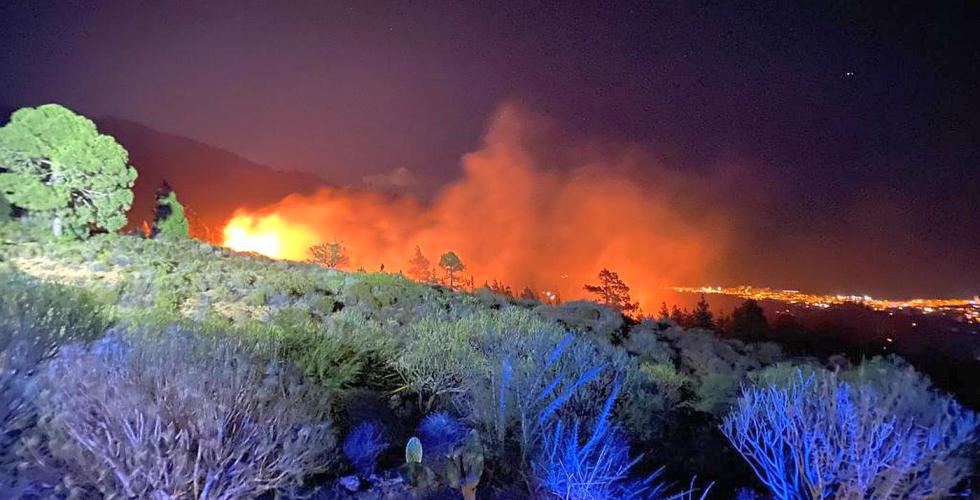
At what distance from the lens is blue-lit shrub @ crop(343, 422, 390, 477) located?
6.00 metres

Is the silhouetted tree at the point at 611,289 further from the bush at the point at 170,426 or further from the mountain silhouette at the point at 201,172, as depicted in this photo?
the mountain silhouette at the point at 201,172

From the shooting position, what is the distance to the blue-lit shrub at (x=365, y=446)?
19.7ft

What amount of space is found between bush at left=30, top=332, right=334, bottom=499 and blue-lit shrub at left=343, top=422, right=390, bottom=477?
3.75 feet

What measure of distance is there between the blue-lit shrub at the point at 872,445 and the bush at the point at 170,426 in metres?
4.88

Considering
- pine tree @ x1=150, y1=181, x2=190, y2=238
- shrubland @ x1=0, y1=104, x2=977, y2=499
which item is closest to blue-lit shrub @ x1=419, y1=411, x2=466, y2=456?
shrubland @ x1=0, y1=104, x2=977, y2=499

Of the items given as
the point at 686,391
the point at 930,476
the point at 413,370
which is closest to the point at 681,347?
the point at 686,391

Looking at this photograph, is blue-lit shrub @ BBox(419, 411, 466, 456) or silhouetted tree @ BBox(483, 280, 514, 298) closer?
blue-lit shrub @ BBox(419, 411, 466, 456)

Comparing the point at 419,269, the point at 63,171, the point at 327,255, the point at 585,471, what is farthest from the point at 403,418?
the point at 419,269

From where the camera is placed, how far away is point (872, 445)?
501cm

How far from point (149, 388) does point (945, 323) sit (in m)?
39.2

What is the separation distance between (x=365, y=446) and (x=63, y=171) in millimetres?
18733

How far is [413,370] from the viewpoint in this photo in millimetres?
9383

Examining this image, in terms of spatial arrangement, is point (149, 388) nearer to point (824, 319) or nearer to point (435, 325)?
point (435, 325)

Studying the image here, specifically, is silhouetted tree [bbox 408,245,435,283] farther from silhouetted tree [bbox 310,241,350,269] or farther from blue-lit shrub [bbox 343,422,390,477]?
blue-lit shrub [bbox 343,422,390,477]
